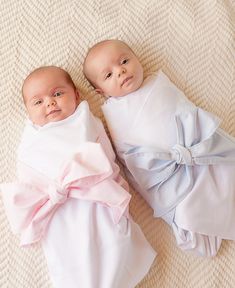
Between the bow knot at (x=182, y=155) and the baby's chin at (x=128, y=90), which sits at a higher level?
the baby's chin at (x=128, y=90)

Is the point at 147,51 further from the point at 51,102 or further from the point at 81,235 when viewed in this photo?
the point at 81,235

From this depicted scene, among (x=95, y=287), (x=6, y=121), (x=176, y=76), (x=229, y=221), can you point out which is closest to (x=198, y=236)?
(x=229, y=221)

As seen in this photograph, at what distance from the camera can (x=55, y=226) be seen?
3.61ft

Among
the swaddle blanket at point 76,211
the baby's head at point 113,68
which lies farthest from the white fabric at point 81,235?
the baby's head at point 113,68

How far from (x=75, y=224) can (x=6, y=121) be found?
0.33 m

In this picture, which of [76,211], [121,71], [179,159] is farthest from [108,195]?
[121,71]

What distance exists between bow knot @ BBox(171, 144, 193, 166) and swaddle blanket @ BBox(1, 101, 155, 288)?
5.9 inches

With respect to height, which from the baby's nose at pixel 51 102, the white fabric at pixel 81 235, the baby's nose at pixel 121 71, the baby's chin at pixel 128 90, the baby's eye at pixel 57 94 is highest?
the baby's nose at pixel 121 71

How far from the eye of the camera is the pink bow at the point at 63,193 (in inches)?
42.1

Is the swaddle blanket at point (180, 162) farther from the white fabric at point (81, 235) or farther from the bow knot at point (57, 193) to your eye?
the bow knot at point (57, 193)

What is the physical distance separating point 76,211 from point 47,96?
28cm

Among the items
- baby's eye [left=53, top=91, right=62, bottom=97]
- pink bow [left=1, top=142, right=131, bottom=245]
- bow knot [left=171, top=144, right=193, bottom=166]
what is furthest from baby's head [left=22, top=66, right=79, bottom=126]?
bow knot [left=171, top=144, right=193, bottom=166]

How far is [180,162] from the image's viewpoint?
113cm

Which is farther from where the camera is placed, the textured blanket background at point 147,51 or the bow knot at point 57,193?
the textured blanket background at point 147,51
